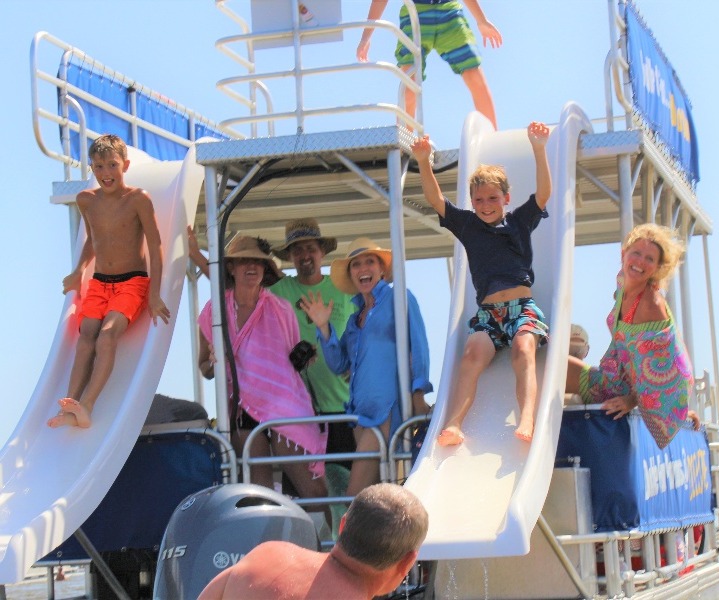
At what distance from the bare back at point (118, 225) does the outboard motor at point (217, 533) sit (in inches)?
118

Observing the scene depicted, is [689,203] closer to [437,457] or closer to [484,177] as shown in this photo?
[484,177]

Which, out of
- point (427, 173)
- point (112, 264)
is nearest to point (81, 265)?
point (112, 264)

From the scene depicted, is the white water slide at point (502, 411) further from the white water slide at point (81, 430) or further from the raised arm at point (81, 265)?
the raised arm at point (81, 265)

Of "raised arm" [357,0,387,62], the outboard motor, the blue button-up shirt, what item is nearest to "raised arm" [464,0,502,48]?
"raised arm" [357,0,387,62]

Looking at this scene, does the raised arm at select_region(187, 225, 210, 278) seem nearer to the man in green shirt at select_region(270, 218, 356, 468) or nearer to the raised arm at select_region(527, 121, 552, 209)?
the man in green shirt at select_region(270, 218, 356, 468)

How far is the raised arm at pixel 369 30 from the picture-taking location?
10.9 m

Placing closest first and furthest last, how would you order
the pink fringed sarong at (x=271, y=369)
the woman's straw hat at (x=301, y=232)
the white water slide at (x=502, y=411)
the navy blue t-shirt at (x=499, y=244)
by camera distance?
the white water slide at (x=502, y=411) → the navy blue t-shirt at (x=499, y=244) → the pink fringed sarong at (x=271, y=369) → the woman's straw hat at (x=301, y=232)

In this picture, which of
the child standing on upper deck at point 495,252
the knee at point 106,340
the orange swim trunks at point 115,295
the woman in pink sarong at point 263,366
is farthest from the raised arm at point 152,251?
the child standing on upper deck at point 495,252

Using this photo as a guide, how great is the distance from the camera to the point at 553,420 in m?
7.43

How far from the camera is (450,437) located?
750cm

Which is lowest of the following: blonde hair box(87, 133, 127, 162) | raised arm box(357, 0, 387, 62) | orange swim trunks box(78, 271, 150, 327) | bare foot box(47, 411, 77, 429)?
bare foot box(47, 411, 77, 429)

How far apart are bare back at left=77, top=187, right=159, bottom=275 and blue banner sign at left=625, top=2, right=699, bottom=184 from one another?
138 inches

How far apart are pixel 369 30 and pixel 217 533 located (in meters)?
6.07

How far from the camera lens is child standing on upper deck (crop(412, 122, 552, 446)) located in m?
7.89
